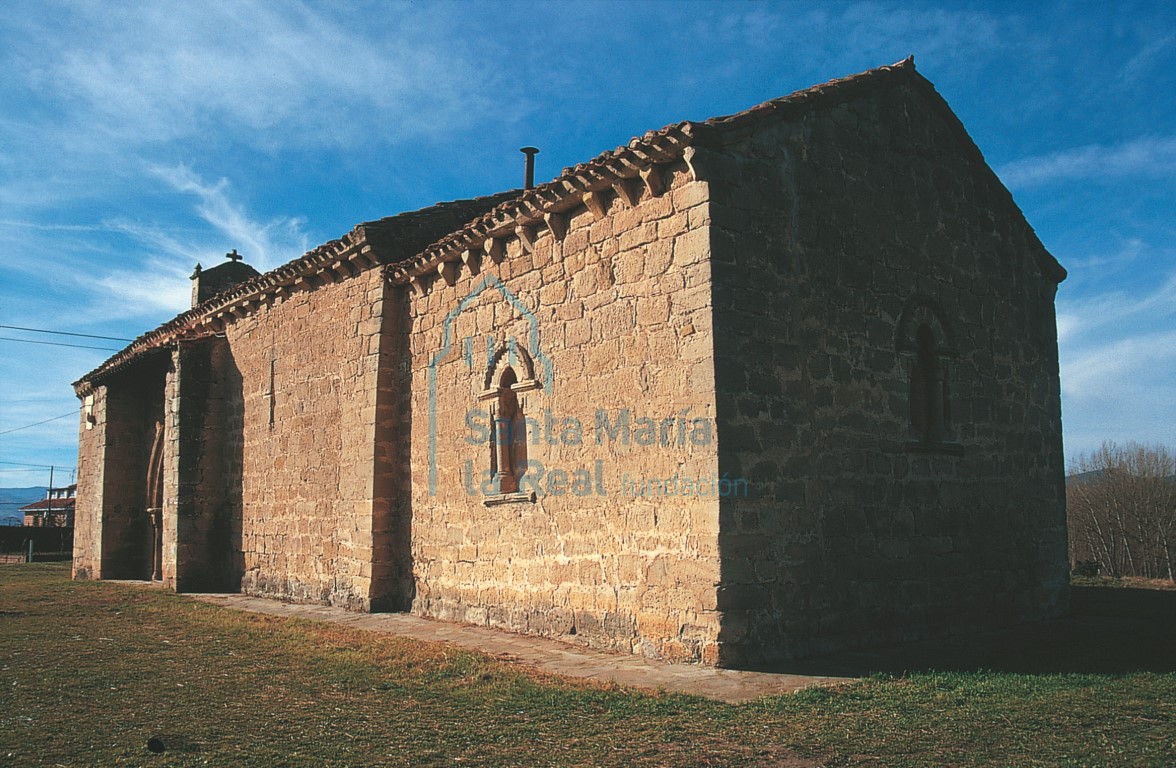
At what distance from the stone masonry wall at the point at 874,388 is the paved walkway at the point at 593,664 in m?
0.45

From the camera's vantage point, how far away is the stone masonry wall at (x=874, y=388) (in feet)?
24.9

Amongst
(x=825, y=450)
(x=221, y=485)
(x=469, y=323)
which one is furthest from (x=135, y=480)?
(x=825, y=450)

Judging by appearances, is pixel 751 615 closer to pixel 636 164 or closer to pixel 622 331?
pixel 622 331

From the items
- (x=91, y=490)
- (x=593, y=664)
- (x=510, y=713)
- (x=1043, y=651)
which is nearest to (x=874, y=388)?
(x=1043, y=651)

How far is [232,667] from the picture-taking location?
7.62 metres

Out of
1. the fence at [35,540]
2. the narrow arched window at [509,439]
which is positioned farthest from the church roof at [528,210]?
the fence at [35,540]

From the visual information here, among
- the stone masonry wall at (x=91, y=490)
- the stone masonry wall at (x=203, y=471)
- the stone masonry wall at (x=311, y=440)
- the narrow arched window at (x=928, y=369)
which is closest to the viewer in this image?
the narrow arched window at (x=928, y=369)

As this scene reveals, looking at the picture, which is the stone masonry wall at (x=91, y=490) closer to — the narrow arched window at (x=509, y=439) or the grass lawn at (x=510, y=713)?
the grass lawn at (x=510, y=713)

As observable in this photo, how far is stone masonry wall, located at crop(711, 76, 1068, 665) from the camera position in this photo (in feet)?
24.9

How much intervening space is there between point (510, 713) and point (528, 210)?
5196 mm

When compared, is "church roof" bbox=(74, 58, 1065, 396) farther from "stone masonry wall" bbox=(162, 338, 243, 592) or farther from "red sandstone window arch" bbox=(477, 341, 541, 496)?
"red sandstone window arch" bbox=(477, 341, 541, 496)

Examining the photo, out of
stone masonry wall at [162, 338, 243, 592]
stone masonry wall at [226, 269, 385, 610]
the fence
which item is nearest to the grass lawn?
stone masonry wall at [226, 269, 385, 610]

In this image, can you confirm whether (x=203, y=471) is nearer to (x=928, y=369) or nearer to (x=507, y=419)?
(x=507, y=419)

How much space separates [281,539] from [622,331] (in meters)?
7.95
